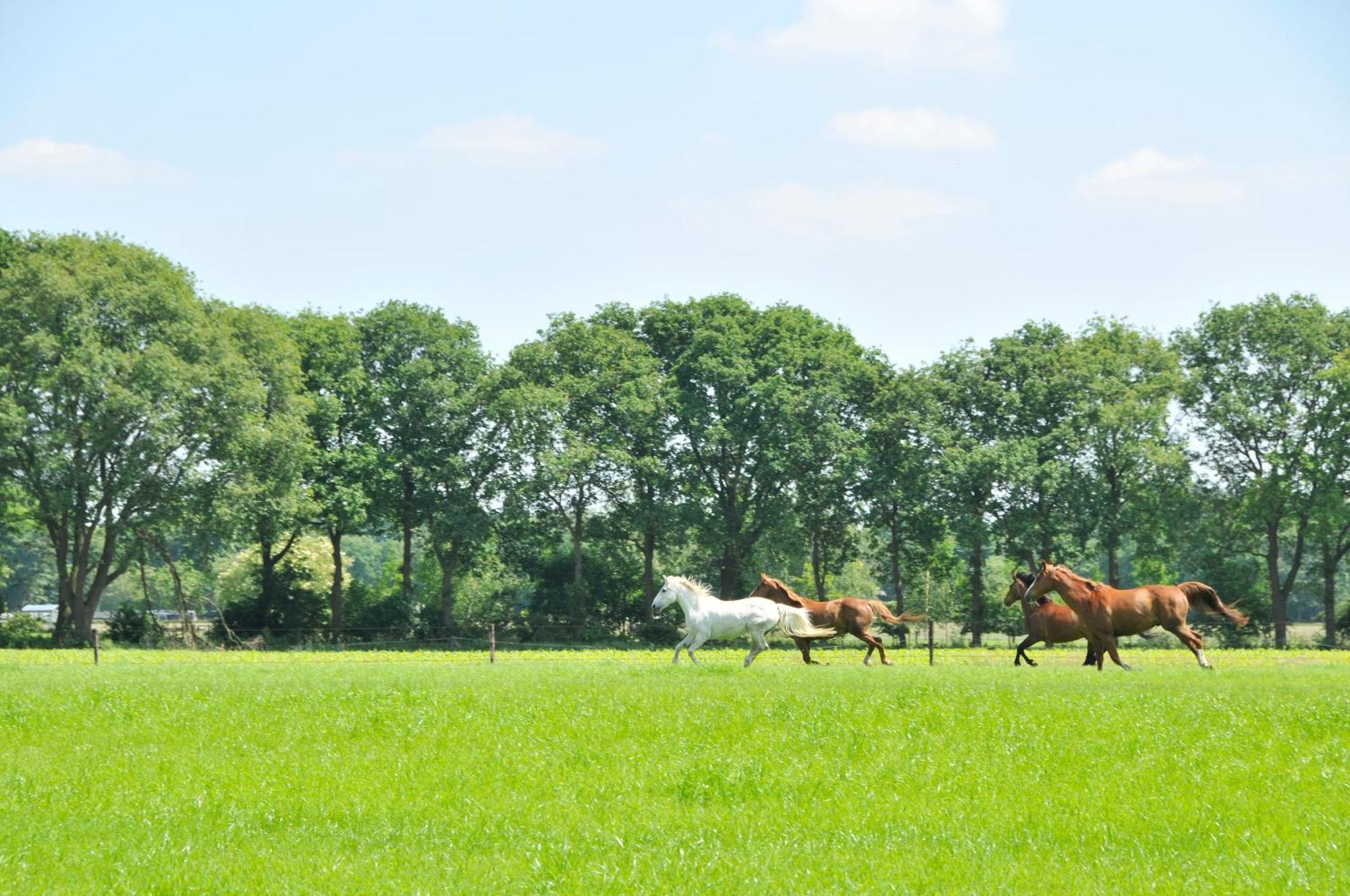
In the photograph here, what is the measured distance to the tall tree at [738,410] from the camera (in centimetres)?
6231

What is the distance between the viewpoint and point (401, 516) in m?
64.6

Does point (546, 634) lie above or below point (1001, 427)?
below

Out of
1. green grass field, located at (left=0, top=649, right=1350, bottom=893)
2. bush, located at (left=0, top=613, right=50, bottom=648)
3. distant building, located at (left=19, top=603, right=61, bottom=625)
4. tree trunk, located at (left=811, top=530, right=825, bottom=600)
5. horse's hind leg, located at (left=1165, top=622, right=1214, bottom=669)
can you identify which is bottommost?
distant building, located at (left=19, top=603, right=61, bottom=625)

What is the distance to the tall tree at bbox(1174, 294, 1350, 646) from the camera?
5762 cm

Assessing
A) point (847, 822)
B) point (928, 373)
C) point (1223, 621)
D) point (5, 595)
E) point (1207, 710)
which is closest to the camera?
point (847, 822)

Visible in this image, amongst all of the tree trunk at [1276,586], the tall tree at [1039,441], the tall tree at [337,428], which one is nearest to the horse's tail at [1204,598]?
the tall tree at [1039,441]

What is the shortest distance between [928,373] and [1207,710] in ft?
150

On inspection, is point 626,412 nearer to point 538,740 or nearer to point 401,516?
point 401,516

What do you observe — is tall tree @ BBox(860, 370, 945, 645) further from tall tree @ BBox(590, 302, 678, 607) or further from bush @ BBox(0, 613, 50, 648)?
bush @ BBox(0, 613, 50, 648)

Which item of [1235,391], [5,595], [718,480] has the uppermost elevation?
[1235,391]

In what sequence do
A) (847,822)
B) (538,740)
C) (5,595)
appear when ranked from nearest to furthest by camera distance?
(847,822) < (538,740) < (5,595)

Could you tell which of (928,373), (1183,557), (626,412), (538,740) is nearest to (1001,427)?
(928,373)

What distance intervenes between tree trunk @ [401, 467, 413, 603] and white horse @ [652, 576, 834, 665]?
112 ft

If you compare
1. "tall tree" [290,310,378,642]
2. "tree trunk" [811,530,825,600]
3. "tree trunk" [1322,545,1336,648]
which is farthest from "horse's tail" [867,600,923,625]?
"tree trunk" [1322,545,1336,648]
